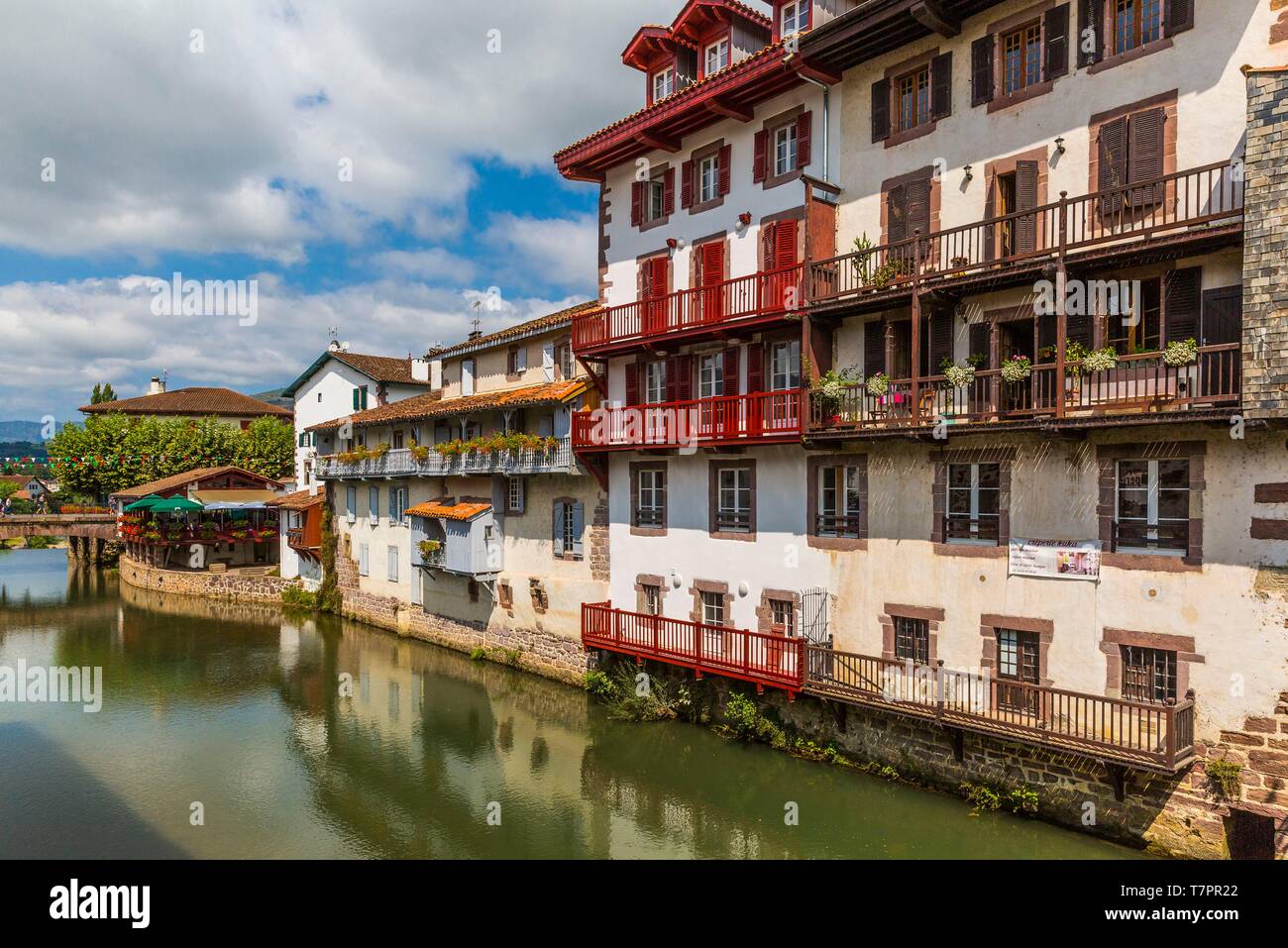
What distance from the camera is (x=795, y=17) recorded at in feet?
67.2

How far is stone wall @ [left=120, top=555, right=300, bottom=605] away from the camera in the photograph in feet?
144

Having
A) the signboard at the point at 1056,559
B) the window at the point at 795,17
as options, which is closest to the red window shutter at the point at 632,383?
the window at the point at 795,17

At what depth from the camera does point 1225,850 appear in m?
13.3

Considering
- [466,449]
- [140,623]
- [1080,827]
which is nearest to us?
[1080,827]

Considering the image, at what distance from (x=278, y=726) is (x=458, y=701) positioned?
532cm

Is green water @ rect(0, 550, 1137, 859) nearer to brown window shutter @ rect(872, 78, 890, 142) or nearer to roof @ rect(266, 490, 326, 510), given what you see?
roof @ rect(266, 490, 326, 510)

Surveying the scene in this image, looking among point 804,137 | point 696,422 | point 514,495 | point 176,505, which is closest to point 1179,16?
point 804,137

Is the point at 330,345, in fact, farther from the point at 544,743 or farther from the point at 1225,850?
the point at 1225,850

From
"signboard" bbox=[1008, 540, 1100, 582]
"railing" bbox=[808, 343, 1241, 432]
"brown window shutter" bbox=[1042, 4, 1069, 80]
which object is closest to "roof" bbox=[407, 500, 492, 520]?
"railing" bbox=[808, 343, 1241, 432]

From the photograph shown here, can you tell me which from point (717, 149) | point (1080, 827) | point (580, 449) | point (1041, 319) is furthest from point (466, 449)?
point (1080, 827)

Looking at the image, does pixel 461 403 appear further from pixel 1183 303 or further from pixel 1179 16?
pixel 1179 16

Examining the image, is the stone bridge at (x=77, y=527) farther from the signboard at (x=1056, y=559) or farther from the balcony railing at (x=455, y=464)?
the signboard at (x=1056, y=559)

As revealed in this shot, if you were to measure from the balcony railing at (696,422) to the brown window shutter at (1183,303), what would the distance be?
24.7 ft
